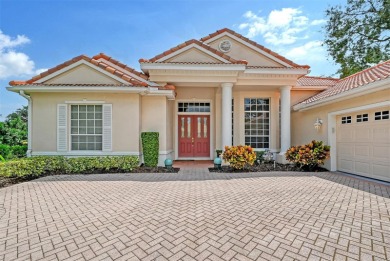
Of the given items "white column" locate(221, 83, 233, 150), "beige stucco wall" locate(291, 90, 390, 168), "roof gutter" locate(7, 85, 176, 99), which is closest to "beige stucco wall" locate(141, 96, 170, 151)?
"roof gutter" locate(7, 85, 176, 99)

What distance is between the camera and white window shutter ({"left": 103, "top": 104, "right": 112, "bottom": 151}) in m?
9.12

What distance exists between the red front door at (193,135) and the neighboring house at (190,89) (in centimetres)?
80

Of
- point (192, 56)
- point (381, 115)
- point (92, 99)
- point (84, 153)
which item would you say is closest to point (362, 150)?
point (381, 115)

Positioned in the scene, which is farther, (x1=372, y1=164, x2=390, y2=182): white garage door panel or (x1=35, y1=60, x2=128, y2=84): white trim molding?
(x1=35, y1=60, x2=128, y2=84): white trim molding

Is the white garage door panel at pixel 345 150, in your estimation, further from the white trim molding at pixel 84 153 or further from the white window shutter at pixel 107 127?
the white window shutter at pixel 107 127

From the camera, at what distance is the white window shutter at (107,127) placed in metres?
9.12

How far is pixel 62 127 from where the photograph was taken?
8.98 m

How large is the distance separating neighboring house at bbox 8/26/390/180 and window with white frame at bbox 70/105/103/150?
0.04m

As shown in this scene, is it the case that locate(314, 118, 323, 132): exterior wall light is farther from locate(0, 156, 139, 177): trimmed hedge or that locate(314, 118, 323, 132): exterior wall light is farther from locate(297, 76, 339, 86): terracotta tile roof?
locate(0, 156, 139, 177): trimmed hedge

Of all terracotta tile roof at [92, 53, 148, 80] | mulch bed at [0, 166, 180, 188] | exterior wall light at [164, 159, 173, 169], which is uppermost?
terracotta tile roof at [92, 53, 148, 80]

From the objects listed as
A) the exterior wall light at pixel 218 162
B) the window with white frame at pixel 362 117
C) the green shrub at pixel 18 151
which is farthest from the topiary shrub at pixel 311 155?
the green shrub at pixel 18 151

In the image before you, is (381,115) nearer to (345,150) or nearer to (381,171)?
(381,171)

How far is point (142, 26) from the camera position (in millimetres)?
9828

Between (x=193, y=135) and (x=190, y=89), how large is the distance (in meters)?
2.72
